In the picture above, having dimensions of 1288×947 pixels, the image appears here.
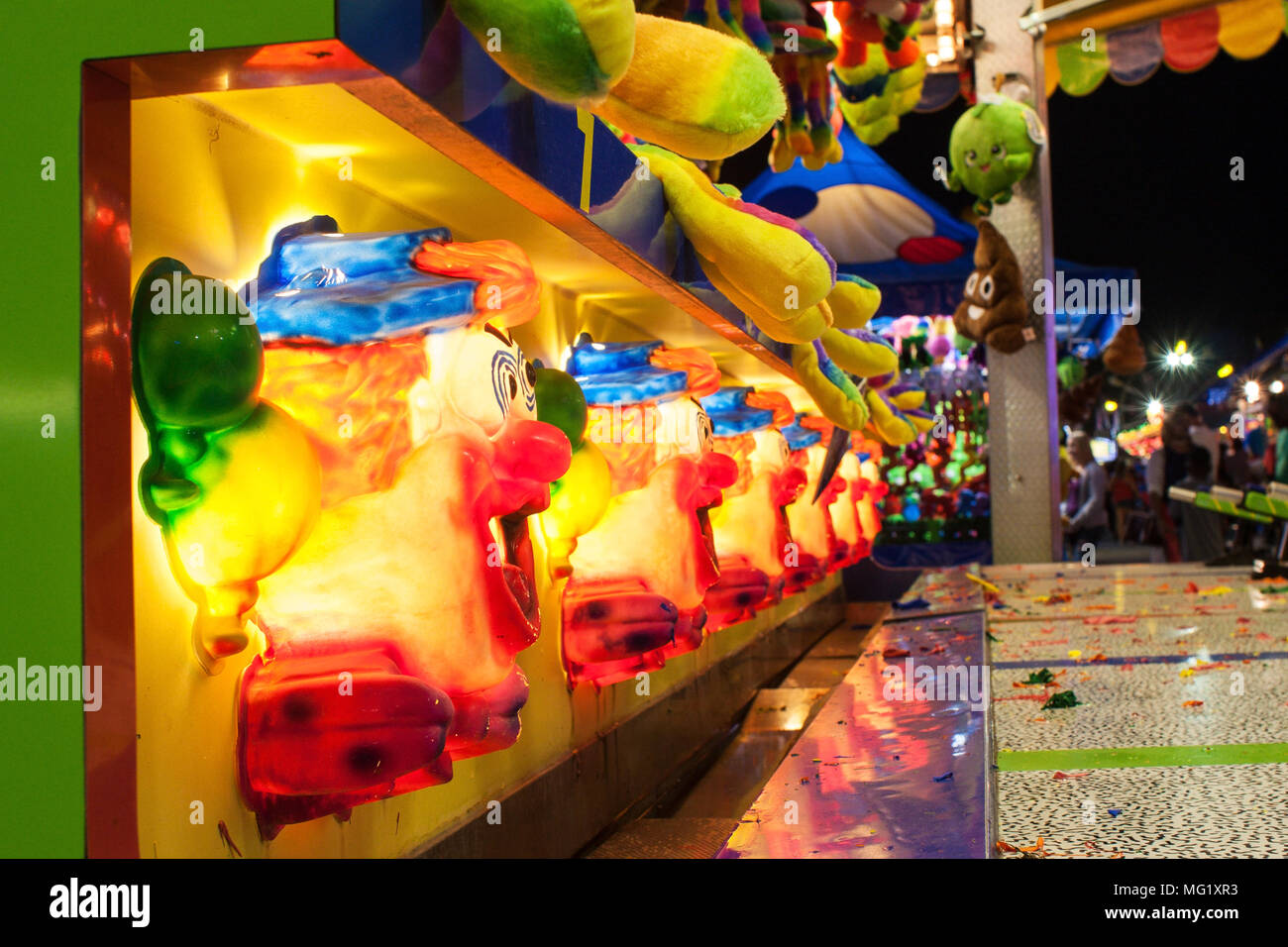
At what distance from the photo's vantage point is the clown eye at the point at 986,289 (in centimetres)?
789

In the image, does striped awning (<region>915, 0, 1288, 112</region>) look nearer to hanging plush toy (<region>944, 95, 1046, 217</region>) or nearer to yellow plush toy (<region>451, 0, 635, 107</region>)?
hanging plush toy (<region>944, 95, 1046, 217</region>)

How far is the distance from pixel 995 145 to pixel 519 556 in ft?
22.1

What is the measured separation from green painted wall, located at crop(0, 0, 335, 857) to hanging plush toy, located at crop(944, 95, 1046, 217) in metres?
7.35

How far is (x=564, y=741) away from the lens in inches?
116

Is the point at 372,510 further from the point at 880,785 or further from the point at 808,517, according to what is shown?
the point at 808,517

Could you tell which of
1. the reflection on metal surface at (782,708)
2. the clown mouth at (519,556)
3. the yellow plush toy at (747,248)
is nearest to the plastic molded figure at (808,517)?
the reflection on metal surface at (782,708)

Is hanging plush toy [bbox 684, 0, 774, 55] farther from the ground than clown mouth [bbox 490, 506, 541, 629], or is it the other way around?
hanging plush toy [bbox 684, 0, 774, 55]

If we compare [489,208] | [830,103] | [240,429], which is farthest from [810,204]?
[240,429]

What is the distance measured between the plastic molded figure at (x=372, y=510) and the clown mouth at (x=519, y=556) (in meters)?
0.07

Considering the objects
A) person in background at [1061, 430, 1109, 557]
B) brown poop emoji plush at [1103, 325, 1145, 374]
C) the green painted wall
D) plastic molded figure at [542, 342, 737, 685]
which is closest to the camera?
the green painted wall

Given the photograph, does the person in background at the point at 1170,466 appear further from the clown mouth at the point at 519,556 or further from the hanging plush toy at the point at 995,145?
the clown mouth at the point at 519,556

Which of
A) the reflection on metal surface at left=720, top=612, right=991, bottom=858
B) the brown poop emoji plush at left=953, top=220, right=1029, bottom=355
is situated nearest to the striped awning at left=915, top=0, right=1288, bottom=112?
the brown poop emoji plush at left=953, top=220, right=1029, bottom=355

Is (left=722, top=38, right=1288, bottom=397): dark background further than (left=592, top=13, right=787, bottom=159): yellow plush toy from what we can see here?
Yes

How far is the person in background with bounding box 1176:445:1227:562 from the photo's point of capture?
8805 millimetres
